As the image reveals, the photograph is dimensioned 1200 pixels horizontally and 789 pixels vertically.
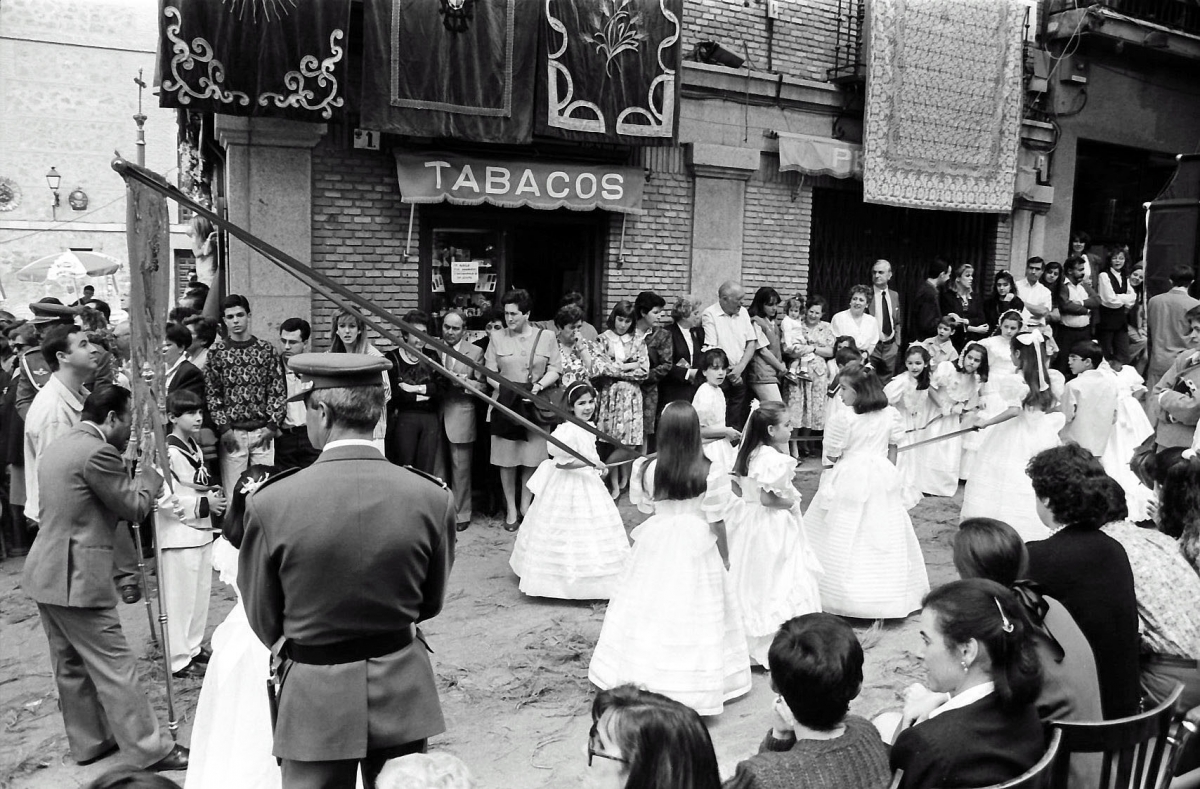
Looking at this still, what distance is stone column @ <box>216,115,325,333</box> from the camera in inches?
359

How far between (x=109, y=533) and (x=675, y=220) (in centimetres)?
797

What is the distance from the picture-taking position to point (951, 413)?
10070mm

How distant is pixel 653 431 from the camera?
32.4 feet

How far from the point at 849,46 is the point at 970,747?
1143 centimetres

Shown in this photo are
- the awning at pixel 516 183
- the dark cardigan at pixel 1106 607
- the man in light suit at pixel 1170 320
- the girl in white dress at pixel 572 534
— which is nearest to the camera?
the dark cardigan at pixel 1106 607

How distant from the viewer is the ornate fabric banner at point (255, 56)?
27.0 ft

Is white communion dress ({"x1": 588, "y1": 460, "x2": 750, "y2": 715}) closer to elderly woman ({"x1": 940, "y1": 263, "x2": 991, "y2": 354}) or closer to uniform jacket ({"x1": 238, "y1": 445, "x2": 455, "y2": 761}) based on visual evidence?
uniform jacket ({"x1": 238, "y1": 445, "x2": 455, "y2": 761})

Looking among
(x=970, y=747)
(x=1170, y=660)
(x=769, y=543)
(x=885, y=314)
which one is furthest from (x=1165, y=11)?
(x=970, y=747)

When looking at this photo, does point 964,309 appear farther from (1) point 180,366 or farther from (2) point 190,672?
(2) point 190,672

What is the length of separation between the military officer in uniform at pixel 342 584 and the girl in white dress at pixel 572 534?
3.75m

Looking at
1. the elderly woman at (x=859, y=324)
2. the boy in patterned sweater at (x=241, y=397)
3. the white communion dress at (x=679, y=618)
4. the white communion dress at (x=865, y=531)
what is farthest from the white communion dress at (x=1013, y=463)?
the boy in patterned sweater at (x=241, y=397)

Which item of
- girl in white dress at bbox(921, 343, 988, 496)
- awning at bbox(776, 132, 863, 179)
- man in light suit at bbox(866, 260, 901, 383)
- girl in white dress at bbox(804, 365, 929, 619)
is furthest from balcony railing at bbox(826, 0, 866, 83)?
girl in white dress at bbox(804, 365, 929, 619)

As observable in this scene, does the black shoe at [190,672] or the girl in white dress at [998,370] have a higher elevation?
the girl in white dress at [998,370]

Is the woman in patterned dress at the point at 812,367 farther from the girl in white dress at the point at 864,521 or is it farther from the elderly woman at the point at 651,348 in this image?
the girl in white dress at the point at 864,521
